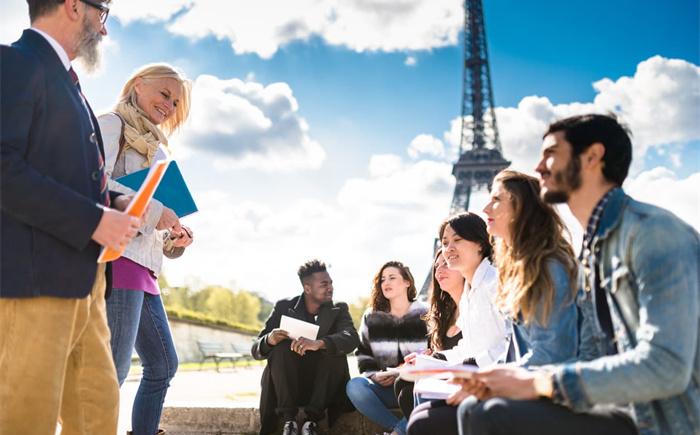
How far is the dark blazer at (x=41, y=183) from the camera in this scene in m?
1.88

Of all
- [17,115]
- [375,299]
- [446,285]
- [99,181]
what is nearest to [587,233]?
[99,181]

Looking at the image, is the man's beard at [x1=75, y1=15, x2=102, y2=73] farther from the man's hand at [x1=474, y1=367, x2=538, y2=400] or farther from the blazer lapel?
the blazer lapel

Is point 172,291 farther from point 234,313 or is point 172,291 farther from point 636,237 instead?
point 636,237

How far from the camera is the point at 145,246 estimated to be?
118 inches

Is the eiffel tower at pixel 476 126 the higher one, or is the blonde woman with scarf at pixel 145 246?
the eiffel tower at pixel 476 126

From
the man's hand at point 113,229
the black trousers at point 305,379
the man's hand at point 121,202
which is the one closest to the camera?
the man's hand at point 113,229

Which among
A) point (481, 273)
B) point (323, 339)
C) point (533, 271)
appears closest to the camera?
point (533, 271)

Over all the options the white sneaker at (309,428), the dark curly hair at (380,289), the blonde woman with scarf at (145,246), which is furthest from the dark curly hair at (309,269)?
the blonde woman with scarf at (145,246)

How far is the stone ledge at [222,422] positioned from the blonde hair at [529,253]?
96.0 inches

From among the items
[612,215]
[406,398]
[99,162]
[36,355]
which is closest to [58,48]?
[99,162]

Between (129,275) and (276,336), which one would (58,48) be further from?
(276,336)

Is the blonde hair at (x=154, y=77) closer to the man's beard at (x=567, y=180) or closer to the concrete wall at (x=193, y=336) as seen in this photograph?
the man's beard at (x=567, y=180)

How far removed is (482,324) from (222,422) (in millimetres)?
2448

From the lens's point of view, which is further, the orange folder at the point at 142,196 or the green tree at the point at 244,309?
the green tree at the point at 244,309
